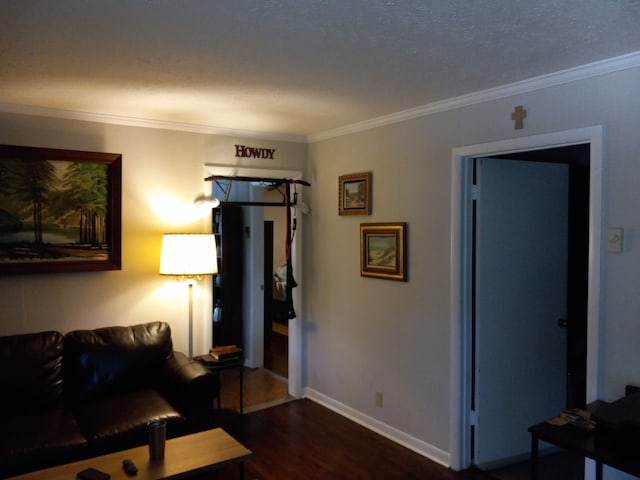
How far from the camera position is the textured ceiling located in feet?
6.27

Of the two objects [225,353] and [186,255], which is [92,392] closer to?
[225,353]

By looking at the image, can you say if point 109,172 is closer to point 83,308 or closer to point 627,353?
point 83,308

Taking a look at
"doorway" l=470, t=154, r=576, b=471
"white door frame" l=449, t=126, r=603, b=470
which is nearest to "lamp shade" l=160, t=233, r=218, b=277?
"white door frame" l=449, t=126, r=603, b=470

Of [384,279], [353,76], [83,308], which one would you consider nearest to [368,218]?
[384,279]

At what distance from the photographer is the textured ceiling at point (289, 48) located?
1910 millimetres

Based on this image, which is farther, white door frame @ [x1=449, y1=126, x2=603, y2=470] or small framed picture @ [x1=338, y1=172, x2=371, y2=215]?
small framed picture @ [x1=338, y1=172, x2=371, y2=215]

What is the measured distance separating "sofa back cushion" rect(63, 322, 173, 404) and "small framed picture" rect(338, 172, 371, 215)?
174cm

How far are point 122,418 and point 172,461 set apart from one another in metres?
0.74

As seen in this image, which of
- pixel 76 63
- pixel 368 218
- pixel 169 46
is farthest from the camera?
pixel 368 218

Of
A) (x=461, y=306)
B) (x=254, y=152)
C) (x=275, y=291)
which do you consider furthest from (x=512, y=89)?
(x=275, y=291)

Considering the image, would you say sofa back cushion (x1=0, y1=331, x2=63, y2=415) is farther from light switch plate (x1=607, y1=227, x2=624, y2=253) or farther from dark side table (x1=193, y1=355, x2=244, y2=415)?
light switch plate (x1=607, y1=227, x2=624, y2=253)

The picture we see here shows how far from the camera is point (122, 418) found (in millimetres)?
2975

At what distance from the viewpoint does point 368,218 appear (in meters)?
3.99

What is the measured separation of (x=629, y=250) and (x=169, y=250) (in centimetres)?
289
